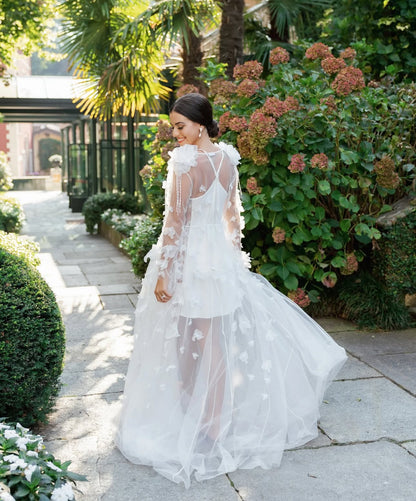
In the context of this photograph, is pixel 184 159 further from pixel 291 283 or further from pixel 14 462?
pixel 291 283

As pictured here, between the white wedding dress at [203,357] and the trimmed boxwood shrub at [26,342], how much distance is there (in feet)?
1.41

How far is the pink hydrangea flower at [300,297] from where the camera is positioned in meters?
5.53

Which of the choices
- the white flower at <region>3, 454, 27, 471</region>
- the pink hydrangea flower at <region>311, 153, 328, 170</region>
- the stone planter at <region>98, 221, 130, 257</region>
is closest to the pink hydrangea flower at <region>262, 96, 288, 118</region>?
the pink hydrangea flower at <region>311, 153, 328, 170</region>

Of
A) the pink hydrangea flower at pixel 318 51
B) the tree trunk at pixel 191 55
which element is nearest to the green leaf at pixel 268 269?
the pink hydrangea flower at pixel 318 51

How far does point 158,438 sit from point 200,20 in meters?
6.54

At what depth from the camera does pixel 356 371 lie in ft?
14.8

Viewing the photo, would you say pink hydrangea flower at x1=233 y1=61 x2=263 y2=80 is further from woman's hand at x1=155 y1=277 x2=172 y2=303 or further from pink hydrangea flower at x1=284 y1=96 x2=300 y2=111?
woman's hand at x1=155 y1=277 x2=172 y2=303

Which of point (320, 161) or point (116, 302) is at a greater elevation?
point (320, 161)

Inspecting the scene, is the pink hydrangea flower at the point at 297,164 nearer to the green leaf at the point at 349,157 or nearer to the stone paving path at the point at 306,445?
the green leaf at the point at 349,157

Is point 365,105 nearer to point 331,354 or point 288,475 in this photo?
point 331,354

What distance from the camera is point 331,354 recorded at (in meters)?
3.70

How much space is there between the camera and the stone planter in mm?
11429

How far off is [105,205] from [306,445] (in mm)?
11421

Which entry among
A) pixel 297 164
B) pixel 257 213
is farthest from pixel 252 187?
pixel 297 164
